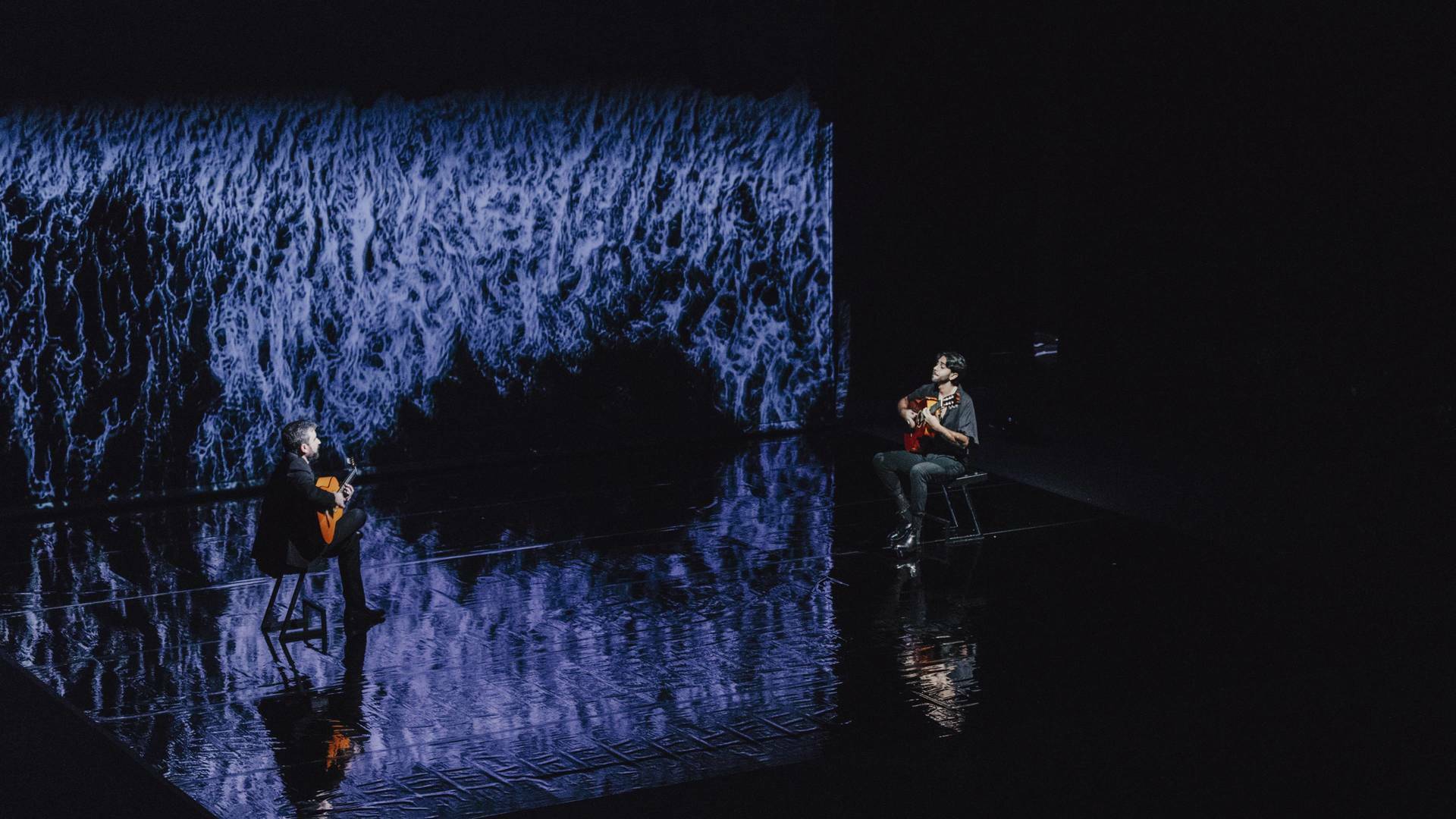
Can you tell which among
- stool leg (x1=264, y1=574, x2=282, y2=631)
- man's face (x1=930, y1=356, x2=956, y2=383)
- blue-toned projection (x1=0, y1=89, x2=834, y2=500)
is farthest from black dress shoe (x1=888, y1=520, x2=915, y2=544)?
blue-toned projection (x1=0, y1=89, x2=834, y2=500)

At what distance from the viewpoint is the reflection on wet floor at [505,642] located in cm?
510

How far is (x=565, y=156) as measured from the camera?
10266 mm

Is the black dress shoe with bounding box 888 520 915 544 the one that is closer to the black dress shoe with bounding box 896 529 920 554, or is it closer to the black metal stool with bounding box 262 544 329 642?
the black dress shoe with bounding box 896 529 920 554

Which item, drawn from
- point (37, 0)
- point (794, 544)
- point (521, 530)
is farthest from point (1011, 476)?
point (37, 0)

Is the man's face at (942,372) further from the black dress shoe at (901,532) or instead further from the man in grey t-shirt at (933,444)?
the black dress shoe at (901,532)

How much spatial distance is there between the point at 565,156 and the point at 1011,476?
349 centimetres

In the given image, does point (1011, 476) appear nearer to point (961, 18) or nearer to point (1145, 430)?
point (1145, 430)

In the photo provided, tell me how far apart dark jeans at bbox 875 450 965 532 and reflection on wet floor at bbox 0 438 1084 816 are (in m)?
0.24

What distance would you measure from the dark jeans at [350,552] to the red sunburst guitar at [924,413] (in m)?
2.71

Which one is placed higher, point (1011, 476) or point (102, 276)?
point (102, 276)

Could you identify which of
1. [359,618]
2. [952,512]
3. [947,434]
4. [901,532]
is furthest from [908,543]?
[359,618]

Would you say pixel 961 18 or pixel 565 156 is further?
pixel 961 18

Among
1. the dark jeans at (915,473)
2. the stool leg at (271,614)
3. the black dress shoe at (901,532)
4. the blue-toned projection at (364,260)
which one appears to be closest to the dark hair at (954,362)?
the dark jeans at (915,473)

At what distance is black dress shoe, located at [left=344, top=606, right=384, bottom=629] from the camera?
659cm
